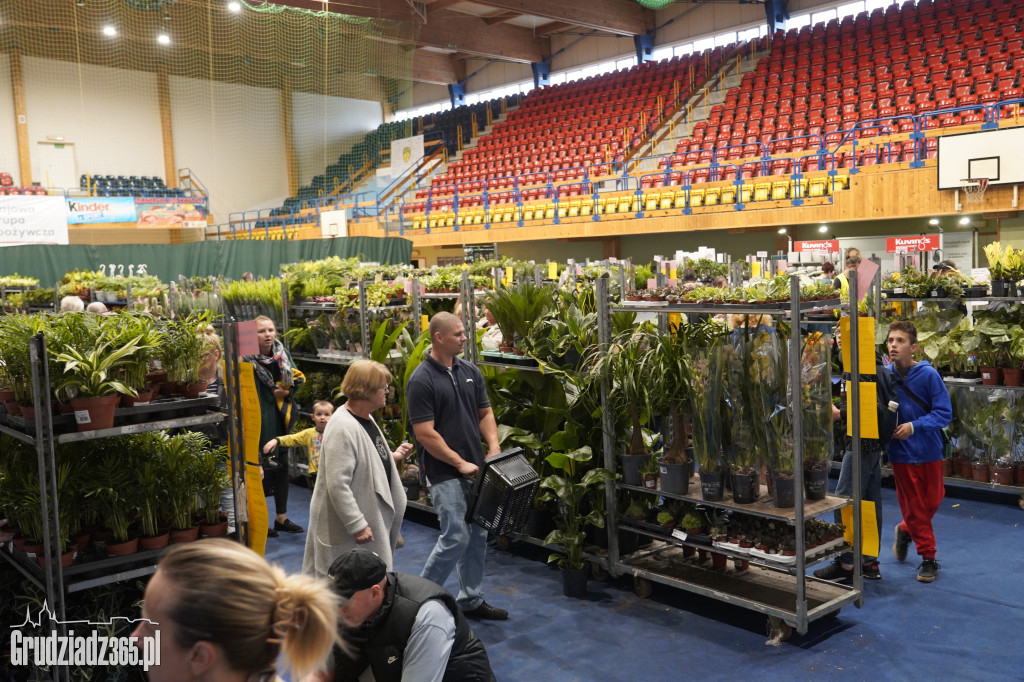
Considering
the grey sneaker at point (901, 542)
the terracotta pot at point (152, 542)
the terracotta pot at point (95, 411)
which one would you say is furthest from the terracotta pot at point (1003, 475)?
the terracotta pot at point (95, 411)

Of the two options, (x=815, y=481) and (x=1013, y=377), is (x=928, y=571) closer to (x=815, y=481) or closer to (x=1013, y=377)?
(x=815, y=481)

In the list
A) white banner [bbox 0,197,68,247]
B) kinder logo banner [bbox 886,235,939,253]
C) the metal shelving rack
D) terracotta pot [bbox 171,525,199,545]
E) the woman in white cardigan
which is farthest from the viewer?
white banner [bbox 0,197,68,247]

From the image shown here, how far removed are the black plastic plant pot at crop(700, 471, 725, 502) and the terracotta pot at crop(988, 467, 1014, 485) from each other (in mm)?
2939

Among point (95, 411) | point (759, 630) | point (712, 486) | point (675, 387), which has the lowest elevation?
point (759, 630)

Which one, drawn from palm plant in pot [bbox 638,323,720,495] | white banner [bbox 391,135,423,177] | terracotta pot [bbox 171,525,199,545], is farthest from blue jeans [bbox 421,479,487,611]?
white banner [bbox 391,135,423,177]

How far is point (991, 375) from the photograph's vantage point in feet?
18.7

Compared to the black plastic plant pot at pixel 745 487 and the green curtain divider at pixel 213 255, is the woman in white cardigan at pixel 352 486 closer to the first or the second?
the black plastic plant pot at pixel 745 487

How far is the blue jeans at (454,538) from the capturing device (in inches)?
155

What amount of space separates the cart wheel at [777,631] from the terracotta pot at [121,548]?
9.17 feet

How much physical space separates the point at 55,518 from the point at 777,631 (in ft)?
10.1

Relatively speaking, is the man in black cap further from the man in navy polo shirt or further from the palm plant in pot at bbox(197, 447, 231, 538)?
the man in navy polo shirt

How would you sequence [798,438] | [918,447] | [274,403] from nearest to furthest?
1. [798,438]
2. [918,447]
3. [274,403]

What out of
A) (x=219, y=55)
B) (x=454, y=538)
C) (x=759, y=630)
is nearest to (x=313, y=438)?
(x=454, y=538)

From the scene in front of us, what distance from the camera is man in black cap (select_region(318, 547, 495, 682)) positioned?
2150mm
